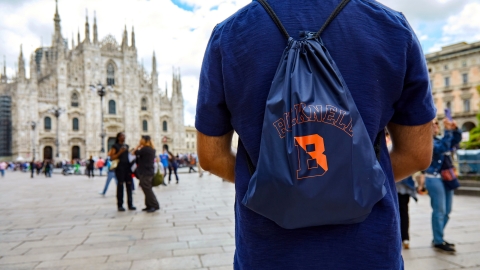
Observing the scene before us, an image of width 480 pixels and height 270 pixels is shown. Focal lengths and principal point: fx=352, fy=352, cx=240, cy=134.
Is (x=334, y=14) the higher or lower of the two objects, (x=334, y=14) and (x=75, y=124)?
the lower

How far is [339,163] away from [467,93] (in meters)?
47.3

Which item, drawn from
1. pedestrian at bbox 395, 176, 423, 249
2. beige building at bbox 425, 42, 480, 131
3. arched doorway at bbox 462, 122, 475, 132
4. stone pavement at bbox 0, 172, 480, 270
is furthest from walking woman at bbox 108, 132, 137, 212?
arched doorway at bbox 462, 122, 475, 132

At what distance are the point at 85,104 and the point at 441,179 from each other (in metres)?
45.4

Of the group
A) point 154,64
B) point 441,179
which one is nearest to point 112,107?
point 154,64

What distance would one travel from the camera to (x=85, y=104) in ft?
144

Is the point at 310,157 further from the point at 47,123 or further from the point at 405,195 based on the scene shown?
the point at 47,123

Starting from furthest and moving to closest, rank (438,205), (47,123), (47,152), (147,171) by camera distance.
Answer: (47,152) → (47,123) → (147,171) → (438,205)

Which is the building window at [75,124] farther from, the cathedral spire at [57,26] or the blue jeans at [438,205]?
the blue jeans at [438,205]

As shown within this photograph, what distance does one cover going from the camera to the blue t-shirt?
99 centimetres

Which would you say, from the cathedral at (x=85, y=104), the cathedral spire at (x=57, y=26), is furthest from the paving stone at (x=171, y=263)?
the cathedral spire at (x=57, y=26)

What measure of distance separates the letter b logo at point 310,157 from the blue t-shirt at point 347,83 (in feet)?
0.64

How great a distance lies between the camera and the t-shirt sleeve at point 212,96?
1125 millimetres

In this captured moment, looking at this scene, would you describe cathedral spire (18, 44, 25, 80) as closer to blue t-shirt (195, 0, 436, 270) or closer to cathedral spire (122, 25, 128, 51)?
cathedral spire (122, 25, 128, 51)

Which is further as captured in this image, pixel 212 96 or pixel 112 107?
pixel 112 107
